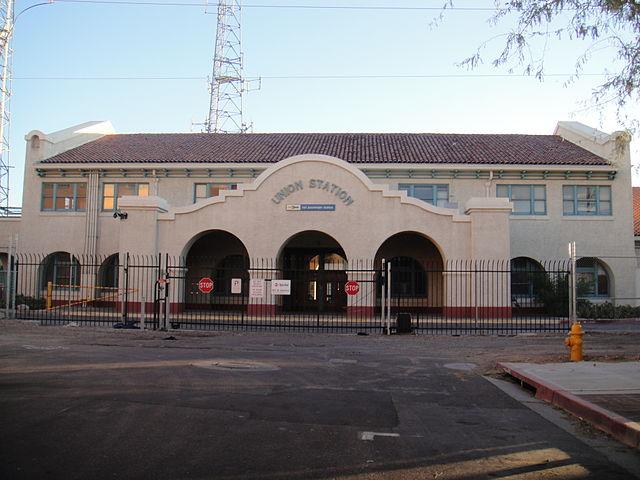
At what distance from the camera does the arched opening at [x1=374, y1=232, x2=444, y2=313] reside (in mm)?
27859

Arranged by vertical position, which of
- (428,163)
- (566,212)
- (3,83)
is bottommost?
(566,212)

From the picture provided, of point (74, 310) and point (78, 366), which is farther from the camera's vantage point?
point (74, 310)

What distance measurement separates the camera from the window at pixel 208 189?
1168 inches

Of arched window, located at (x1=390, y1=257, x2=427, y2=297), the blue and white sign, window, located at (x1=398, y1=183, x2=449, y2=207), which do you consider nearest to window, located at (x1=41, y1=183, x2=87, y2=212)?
the blue and white sign

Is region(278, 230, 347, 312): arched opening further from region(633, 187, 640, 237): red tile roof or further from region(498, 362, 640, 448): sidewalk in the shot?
region(498, 362, 640, 448): sidewalk

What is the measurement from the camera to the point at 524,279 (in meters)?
28.6

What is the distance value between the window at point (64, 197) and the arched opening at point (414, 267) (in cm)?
1470

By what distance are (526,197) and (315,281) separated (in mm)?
10480

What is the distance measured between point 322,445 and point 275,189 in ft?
64.5

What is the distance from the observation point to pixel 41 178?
30.8 metres

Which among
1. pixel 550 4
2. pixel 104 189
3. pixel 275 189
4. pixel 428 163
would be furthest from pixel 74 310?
pixel 550 4

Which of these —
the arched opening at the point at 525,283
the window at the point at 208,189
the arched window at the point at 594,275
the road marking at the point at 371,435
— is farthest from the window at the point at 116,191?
the road marking at the point at 371,435

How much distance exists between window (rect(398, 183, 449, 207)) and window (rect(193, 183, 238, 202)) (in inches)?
322

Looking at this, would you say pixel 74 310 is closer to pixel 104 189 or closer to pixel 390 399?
pixel 104 189
